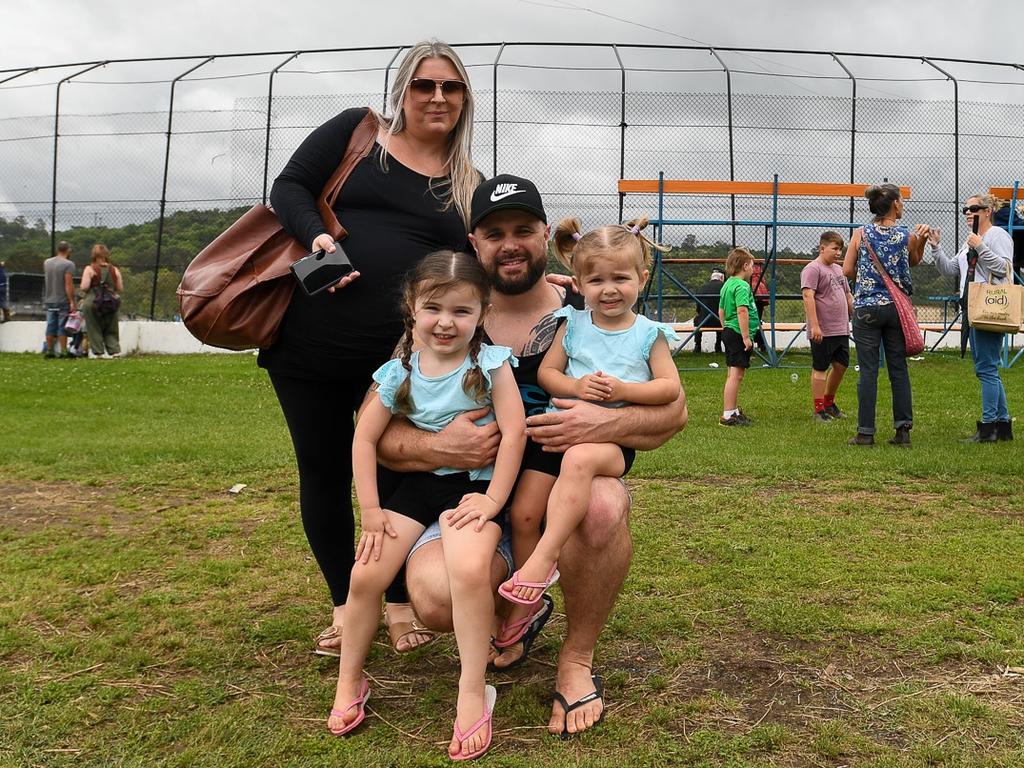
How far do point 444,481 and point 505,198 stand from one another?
828mm

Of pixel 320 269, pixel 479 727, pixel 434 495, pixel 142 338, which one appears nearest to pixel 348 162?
pixel 320 269

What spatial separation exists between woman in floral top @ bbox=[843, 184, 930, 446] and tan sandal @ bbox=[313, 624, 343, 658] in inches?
196

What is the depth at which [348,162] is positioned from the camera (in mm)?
3127

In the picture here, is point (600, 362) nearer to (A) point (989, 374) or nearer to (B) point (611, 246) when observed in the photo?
(B) point (611, 246)

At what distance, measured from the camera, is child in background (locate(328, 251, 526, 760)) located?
8.72 feet

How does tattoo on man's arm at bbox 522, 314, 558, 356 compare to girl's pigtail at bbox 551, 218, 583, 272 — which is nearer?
tattoo on man's arm at bbox 522, 314, 558, 356

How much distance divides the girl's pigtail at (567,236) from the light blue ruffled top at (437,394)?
0.54m

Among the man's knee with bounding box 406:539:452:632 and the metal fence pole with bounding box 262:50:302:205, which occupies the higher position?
the metal fence pole with bounding box 262:50:302:205

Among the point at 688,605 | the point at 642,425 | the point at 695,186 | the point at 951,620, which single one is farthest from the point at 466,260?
the point at 695,186

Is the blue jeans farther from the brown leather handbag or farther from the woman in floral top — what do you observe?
the brown leather handbag

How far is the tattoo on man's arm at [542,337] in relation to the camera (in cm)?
302

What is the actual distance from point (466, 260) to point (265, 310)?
701 mm

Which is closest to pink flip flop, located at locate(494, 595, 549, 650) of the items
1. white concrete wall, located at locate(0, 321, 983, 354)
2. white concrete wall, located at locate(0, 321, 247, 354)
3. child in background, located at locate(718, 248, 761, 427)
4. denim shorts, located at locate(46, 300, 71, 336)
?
child in background, located at locate(718, 248, 761, 427)

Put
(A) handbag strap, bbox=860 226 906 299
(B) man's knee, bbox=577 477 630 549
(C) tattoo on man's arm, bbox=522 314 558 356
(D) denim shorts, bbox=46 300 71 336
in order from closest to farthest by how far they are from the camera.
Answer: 1. (B) man's knee, bbox=577 477 630 549
2. (C) tattoo on man's arm, bbox=522 314 558 356
3. (A) handbag strap, bbox=860 226 906 299
4. (D) denim shorts, bbox=46 300 71 336
